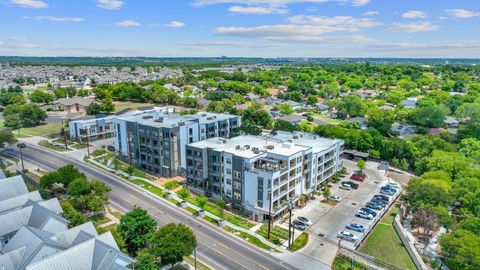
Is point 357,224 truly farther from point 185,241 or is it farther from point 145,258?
point 145,258

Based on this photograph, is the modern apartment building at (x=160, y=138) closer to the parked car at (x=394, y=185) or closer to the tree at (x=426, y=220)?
the parked car at (x=394, y=185)

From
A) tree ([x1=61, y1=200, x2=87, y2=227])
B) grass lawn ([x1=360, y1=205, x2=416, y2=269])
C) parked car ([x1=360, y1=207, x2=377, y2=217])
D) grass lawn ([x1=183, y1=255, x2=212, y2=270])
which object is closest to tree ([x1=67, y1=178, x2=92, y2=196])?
tree ([x1=61, y1=200, x2=87, y2=227])

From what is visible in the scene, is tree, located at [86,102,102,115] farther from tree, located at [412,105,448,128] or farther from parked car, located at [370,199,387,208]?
tree, located at [412,105,448,128]

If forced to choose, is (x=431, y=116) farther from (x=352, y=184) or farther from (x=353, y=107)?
(x=352, y=184)

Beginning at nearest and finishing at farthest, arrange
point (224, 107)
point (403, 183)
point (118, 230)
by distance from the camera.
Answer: point (118, 230) → point (403, 183) → point (224, 107)

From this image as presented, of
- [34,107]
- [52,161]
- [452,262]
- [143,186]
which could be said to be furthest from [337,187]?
[34,107]

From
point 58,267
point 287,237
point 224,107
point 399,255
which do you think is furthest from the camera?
point 224,107

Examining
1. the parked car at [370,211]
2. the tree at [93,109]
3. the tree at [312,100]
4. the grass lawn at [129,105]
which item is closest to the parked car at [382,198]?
the parked car at [370,211]
